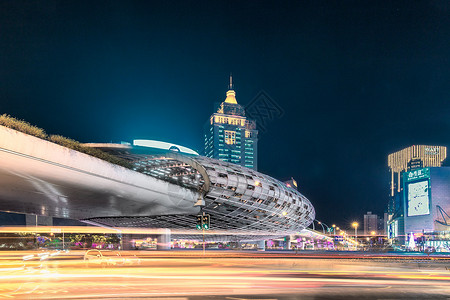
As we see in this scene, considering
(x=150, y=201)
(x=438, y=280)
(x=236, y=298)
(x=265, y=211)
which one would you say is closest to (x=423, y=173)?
(x=265, y=211)

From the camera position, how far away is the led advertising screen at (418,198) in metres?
161

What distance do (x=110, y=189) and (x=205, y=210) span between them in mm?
20417

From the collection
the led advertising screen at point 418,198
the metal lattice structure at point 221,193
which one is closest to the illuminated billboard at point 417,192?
the led advertising screen at point 418,198

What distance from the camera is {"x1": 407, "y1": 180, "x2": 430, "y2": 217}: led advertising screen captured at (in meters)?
161

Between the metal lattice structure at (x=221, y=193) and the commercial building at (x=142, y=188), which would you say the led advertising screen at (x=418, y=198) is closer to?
the commercial building at (x=142, y=188)

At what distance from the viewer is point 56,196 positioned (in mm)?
38750

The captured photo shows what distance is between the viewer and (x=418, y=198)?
545 feet

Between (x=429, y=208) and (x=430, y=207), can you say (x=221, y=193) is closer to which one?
(x=430, y=207)

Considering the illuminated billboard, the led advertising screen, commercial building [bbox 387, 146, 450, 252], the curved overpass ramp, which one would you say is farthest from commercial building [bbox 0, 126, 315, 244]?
the illuminated billboard

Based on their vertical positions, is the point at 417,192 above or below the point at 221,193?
below

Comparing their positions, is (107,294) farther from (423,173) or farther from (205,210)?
(423,173)

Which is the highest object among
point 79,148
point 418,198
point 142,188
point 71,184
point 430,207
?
point 79,148

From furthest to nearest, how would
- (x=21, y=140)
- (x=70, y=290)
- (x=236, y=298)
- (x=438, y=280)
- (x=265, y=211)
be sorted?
(x=265, y=211)
(x=21, y=140)
(x=438, y=280)
(x=70, y=290)
(x=236, y=298)

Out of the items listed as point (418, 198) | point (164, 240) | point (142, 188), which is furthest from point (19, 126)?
point (418, 198)
